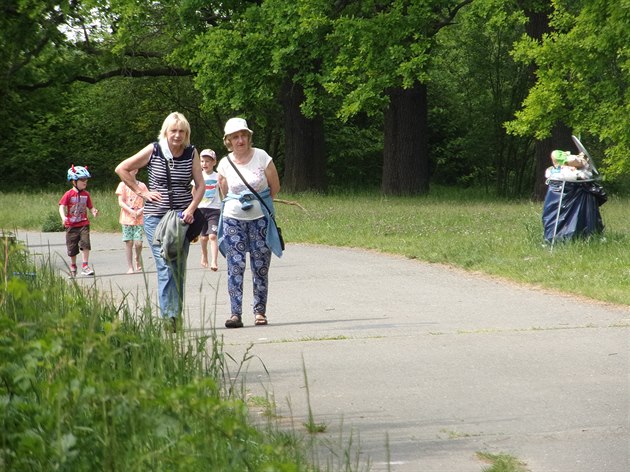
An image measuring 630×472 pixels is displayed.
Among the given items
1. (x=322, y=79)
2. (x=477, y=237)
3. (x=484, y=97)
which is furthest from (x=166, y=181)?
(x=484, y=97)

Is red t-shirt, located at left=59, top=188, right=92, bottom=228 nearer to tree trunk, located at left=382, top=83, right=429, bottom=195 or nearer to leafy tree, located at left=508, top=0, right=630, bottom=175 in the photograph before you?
leafy tree, located at left=508, top=0, right=630, bottom=175

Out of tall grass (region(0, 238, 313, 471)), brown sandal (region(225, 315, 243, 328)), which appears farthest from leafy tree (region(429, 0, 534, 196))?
tall grass (region(0, 238, 313, 471))

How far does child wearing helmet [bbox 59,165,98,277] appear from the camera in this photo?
1717 cm

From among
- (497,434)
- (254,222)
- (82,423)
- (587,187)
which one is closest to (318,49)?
(587,187)

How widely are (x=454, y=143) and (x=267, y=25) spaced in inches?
701

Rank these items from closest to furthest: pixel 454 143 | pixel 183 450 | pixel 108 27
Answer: pixel 183 450 → pixel 108 27 → pixel 454 143

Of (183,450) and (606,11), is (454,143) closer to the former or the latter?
(606,11)

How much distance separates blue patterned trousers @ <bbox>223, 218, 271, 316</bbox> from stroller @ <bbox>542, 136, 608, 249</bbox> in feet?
23.3

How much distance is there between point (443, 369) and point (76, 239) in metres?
9.43

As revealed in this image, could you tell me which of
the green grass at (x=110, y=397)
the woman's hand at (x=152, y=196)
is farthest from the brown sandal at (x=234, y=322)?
the green grass at (x=110, y=397)

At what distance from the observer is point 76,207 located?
1762cm

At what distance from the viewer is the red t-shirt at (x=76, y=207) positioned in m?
17.4

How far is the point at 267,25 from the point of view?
34.8 m

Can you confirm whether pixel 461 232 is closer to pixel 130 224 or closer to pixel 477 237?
pixel 477 237
